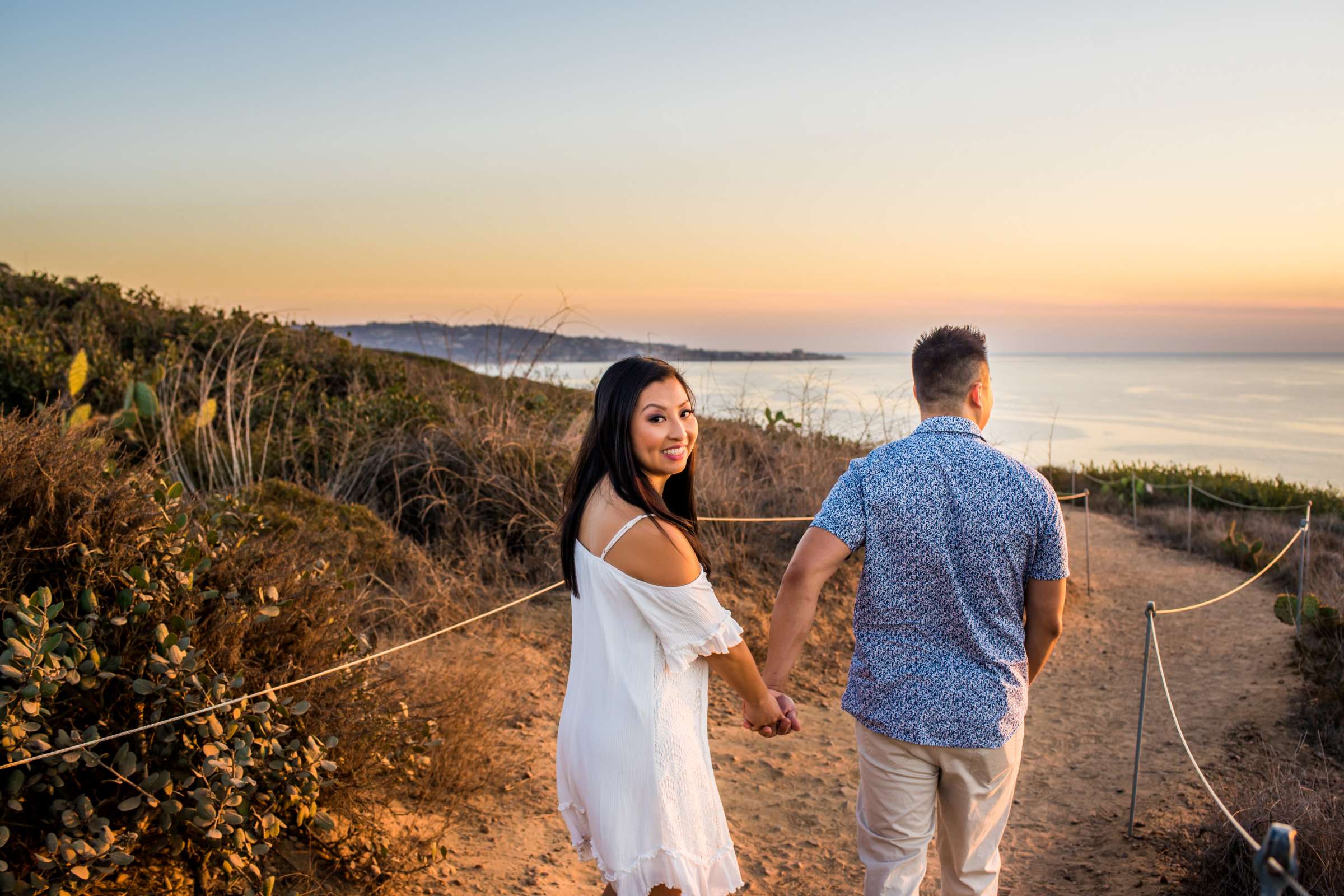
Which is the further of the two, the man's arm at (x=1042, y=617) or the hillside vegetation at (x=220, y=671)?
the man's arm at (x=1042, y=617)

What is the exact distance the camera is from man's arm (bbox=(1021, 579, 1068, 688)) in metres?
2.53

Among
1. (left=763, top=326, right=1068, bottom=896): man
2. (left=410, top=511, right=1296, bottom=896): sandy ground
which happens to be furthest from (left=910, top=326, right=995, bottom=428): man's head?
(left=410, top=511, right=1296, bottom=896): sandy ground

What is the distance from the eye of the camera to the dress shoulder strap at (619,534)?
2117 mm

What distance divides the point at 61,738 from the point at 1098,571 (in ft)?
33.2

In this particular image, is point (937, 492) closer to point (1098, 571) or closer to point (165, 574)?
point (165, 574)

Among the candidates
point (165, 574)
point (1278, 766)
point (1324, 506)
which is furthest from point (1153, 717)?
point (1324, 506)

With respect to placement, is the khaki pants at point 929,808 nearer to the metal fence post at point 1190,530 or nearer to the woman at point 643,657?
the woman at point 643,657

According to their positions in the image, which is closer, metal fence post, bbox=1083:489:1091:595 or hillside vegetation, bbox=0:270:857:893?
hillside vegetation, bbox=0:270:857:893

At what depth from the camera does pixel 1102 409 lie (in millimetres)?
36500

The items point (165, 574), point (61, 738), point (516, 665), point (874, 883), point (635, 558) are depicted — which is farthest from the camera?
point (516, 665)

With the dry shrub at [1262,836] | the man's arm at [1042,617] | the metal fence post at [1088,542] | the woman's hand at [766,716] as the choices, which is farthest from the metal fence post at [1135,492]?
the woman's hand at [766,716]

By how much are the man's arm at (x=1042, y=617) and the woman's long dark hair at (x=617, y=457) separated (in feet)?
2.34

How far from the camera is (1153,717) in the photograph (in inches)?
239

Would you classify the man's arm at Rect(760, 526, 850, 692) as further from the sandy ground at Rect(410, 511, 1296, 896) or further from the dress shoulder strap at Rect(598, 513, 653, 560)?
the sandy ground at Rect(410, 511, 1296, 896)
